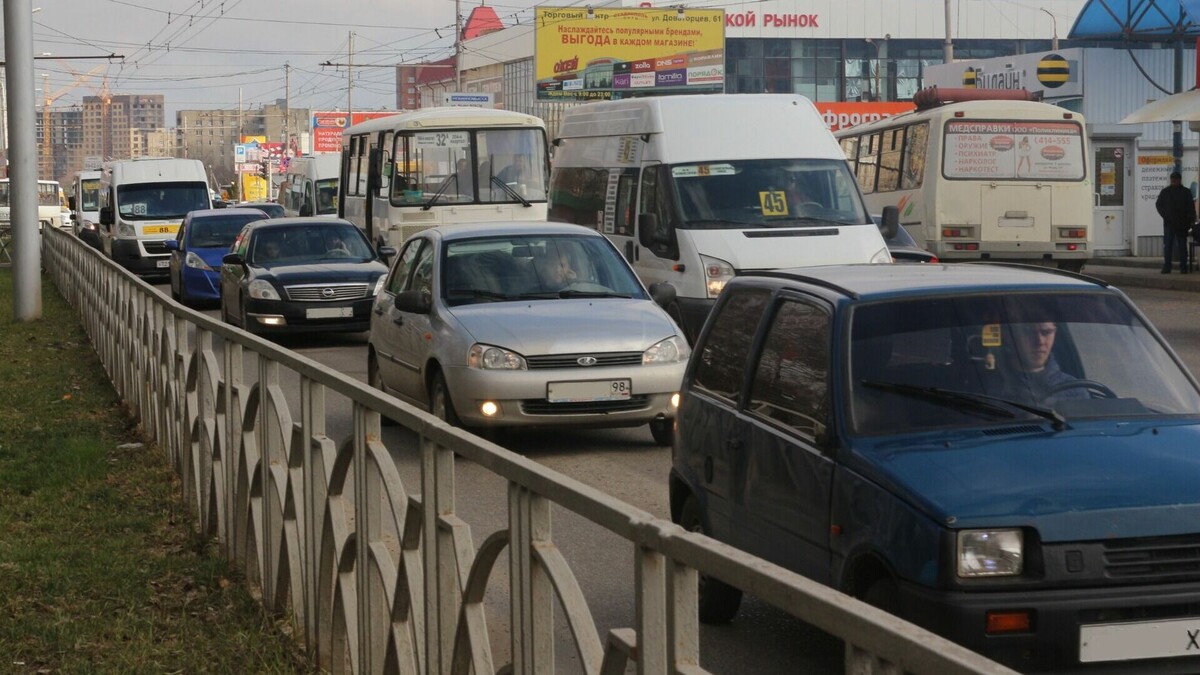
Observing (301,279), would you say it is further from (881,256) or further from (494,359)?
(494,359)

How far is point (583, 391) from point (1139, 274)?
21.6 m

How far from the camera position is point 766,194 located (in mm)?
16875

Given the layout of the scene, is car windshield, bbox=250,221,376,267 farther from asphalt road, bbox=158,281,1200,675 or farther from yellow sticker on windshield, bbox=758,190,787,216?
asphalt road, bbox=158,281,1200,675

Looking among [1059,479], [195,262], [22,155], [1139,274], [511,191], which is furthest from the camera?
[1139,274]

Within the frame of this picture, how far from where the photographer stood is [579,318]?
11.3 m

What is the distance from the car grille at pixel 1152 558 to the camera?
4.64 metres

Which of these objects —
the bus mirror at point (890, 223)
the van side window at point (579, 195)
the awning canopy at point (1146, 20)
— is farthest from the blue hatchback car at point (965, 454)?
the awning canopy at point (1146, 20)

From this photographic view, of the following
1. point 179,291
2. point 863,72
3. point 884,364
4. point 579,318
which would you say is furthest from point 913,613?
point 863,72

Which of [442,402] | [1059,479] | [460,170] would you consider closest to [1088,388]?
[1059,479]

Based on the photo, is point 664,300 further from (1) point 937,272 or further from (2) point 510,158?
(2) point 510,158

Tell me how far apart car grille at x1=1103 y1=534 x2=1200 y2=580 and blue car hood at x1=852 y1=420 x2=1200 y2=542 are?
0.03m

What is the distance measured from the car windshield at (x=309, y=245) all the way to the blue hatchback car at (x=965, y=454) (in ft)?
49.5

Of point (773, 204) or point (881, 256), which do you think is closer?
point (881, 256)

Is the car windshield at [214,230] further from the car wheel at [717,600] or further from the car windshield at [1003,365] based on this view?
the car wheel at [717,600]
